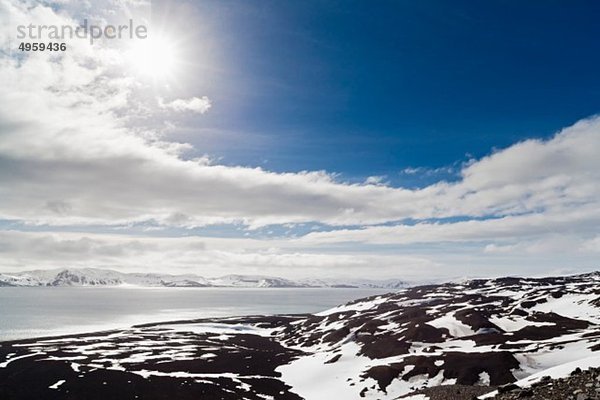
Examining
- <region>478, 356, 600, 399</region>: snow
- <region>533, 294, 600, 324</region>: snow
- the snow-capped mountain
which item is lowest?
the snow-capped mountain

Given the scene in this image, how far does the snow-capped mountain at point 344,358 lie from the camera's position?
64.4 meters

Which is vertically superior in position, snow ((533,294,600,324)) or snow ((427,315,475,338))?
snow ((533,294,600,324))

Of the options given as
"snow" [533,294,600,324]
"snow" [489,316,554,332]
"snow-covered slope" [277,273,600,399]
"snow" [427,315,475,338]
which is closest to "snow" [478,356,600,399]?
"snow-covered slope" [277,273,600,399]

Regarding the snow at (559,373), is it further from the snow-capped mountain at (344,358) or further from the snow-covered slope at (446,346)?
the snow-covered slope at (446,346)

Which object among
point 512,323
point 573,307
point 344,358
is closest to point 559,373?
point 344,358

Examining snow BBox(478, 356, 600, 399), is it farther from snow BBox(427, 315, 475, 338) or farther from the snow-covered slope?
snow BBox(427, 315, 475, 338)

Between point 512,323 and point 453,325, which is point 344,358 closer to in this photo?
point 453,325

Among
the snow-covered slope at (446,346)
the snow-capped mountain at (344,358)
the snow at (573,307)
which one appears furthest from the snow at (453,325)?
the snow at (573,307)

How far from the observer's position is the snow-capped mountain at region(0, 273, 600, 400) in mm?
64375

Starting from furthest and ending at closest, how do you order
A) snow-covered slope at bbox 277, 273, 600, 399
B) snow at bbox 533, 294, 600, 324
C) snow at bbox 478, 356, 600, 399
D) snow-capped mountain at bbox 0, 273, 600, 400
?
snow at bbox 533, 294, 600, 324 < snow-capped mountain at bbox 0, 273, 600, 400 < snow-covered slope at bbox 277, 273, 600, 399 < snow at bbox 478, 356, 600, 399

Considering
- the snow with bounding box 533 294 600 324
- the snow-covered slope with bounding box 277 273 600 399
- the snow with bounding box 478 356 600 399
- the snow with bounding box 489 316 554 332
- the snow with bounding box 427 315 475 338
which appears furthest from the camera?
the snow with bounding box 533 294 600 324

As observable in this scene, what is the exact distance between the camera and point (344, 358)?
88.9 m

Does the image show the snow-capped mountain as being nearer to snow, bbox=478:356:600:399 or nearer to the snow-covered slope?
snow, bbox=478:356:600:399

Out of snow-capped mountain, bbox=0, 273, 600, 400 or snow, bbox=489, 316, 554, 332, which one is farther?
snow, bbox=489, 316, 554, 332
